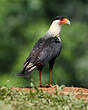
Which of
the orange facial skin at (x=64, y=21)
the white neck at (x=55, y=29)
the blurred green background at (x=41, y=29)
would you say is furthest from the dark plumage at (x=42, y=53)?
the blurred green background at (x=41, y=29)

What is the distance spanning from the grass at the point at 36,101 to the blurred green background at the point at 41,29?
47.9 ft

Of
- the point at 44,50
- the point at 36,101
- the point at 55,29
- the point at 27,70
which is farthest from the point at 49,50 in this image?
the point at 36,101

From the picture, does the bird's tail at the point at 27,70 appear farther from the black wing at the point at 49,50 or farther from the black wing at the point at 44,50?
the black wing at the point at 49,50

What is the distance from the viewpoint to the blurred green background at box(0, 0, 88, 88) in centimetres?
2570

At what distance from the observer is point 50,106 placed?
25.4ft

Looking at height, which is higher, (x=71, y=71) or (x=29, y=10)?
(x=29, y=10)

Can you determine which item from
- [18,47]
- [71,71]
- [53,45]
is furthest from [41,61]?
[18,47]

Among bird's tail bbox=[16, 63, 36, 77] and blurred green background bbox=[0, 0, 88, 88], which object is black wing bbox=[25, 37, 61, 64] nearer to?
bird's tail bbox=[16, 63, 36, 77]

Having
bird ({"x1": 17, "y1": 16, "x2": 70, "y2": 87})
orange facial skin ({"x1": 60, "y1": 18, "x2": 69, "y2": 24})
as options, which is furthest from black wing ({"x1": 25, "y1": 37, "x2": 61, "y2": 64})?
orange facial skin ({"x1": 60, "y1": 18, "x2": 69, "y2": 24})

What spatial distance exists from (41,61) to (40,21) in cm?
2029

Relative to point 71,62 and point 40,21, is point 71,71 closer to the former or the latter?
point 71,62

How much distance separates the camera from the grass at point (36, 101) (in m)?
7.50

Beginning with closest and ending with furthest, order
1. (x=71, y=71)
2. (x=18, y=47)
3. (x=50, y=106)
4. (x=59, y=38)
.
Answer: (x=50, y=106), (x=59, y=38), (x=71, y=71), (x=18, y=47)

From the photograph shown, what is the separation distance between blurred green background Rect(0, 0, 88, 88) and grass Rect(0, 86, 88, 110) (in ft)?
47.9
